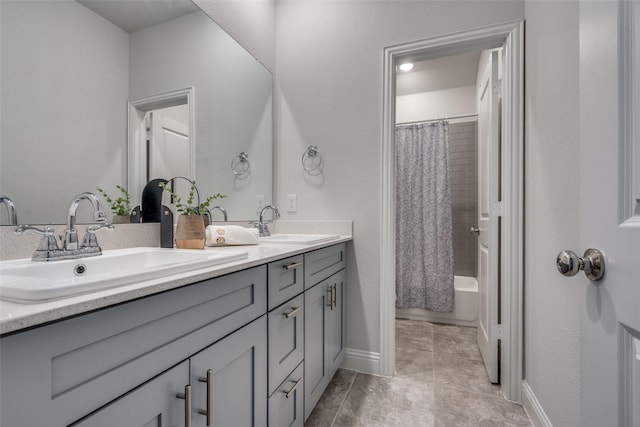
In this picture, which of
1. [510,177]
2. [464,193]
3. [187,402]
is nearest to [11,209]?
[187,402]

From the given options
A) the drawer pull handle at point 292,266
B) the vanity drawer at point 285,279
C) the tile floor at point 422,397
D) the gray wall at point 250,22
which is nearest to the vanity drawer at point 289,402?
the tile floor at point 422,397

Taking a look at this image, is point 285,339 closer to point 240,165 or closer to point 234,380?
point 234,380

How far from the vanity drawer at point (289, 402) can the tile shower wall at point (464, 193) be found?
2562mm

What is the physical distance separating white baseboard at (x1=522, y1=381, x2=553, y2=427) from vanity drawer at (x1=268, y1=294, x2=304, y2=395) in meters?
1.06

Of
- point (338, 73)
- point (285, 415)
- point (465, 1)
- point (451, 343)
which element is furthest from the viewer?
point (451, 343)

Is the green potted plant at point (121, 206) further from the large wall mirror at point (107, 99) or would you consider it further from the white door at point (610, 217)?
the white door at point (610, 217)

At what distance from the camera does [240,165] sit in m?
1.89

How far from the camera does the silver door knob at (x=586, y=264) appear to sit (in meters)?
0.54

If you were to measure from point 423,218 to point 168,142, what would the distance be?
7.81ft

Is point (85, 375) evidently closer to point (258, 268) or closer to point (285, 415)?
point (258, 268)

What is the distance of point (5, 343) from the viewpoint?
421mm

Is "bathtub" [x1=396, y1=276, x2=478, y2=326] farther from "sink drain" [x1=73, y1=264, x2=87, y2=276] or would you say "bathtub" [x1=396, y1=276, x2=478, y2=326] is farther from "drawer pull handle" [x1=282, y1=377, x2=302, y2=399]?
"sink drain" [x1=73, y1=264, x2=87, y2=276]

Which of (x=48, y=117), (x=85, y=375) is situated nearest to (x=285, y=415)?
(x=85, y=375)

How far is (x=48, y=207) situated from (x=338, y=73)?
5.42 feet
